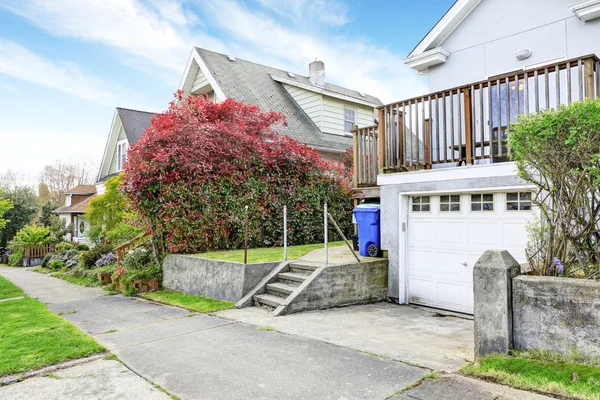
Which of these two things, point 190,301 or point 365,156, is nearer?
point 190,301

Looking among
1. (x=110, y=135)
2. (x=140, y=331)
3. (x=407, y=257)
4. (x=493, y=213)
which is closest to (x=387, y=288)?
(x=407, y=257)

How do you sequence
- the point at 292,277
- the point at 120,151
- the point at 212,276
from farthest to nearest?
the point at 120,151, the point at 212,276, the point at 292,277

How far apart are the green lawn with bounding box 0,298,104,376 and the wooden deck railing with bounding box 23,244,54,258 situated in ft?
52.5

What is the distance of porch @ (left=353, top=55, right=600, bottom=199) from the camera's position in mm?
6355

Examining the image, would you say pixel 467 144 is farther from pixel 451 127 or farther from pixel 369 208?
pixel 369 208

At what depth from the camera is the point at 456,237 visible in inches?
286

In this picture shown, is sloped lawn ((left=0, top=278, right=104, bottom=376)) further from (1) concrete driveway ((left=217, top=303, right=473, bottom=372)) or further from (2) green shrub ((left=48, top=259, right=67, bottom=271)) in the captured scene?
(2) green shrub ((left=48, top=259, right=67, bottom=271))

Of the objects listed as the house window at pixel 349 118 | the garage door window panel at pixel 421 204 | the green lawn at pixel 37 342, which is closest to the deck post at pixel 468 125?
the garage door window panel at pixel 421 204

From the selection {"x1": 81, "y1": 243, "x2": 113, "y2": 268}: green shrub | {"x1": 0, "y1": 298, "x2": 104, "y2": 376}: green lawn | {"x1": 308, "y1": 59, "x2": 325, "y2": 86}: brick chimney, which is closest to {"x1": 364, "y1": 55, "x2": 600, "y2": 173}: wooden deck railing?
{"x1": 0, "y1": 298, "x2": 104, "y2": 376}: green lawn

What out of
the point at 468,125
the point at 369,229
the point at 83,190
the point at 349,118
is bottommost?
the point at 369,229

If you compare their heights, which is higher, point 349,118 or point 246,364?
point 349,118

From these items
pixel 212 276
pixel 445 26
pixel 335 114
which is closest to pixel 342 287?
pixel 212 276

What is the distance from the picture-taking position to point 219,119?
11.4 metres

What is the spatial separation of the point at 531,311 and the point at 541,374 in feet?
2.06
